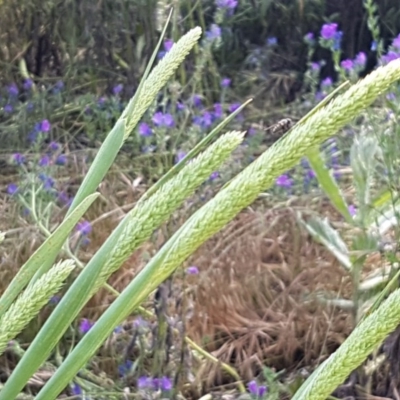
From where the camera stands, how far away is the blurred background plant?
1.95 meters

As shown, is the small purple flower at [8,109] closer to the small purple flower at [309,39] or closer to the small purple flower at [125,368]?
the small purple flower at [309,39]

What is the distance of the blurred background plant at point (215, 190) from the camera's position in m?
1.95

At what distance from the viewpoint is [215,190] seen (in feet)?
8.64

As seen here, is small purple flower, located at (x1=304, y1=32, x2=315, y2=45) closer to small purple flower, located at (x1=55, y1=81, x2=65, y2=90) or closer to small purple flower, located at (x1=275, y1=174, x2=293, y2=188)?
small purple flower, located at (x1=275, y1=174, x2=293, y2=188)

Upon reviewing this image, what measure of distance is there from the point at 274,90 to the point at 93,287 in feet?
10.4

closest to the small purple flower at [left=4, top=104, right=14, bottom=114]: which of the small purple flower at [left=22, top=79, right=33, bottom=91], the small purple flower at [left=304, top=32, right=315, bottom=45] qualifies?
the small purple flower at [left=22, top=79, right=33, bottom=91]

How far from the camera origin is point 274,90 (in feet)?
12.4

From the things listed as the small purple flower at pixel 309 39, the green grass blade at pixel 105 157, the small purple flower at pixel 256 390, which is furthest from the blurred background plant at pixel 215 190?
the green grass blade at pixel 105 157

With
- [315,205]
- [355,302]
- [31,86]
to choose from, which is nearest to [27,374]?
[355,302]

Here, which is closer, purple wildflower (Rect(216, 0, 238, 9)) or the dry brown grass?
the dry brown grass

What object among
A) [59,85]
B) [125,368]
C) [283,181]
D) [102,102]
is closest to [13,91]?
[59,85]

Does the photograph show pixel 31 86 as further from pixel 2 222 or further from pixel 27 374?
pixel 27 374

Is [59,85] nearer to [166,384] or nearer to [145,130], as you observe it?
[145,130]

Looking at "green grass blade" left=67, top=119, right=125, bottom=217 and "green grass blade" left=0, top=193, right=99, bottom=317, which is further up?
"green grass blade" left=67, top=119, right=125, bottom=217
